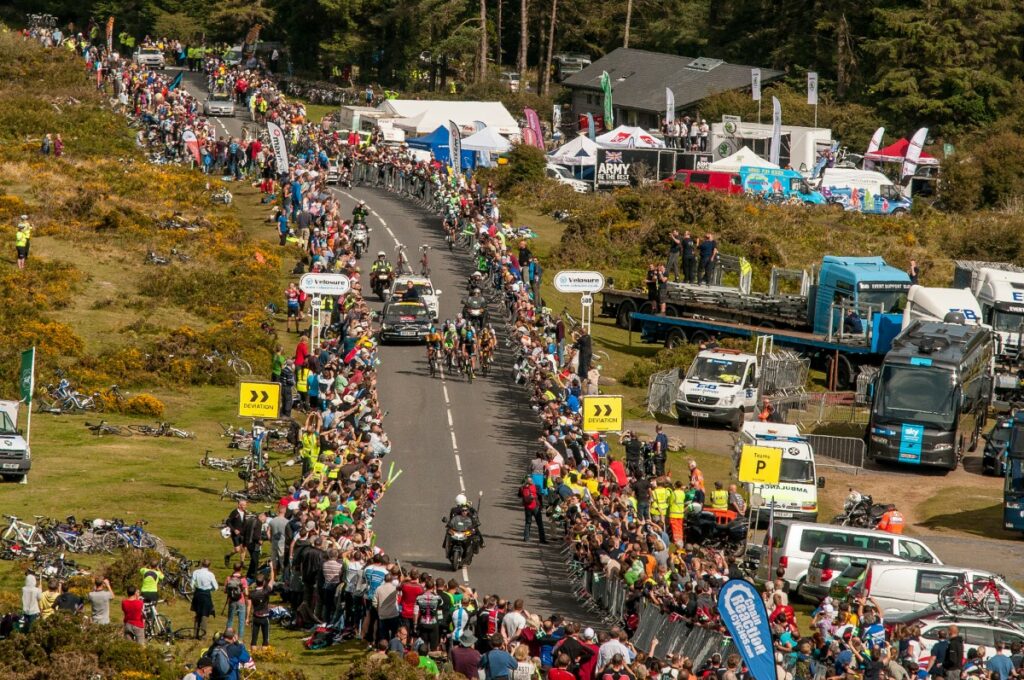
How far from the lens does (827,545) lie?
30.8 meters

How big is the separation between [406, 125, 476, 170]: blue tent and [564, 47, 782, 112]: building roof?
22.0 meters

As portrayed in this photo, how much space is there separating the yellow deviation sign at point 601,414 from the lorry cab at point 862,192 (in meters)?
39.8

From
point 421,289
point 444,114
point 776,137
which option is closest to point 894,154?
point 776,137

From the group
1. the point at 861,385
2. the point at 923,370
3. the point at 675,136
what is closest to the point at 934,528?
the point at 923,370

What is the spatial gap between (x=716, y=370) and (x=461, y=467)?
10.3m

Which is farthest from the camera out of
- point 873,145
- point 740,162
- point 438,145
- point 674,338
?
point 873,145

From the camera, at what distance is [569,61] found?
376ft

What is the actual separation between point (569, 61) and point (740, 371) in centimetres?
7292

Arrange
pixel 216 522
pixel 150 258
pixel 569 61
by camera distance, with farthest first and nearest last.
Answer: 1. pixel 569 61
2. pixel 150 258
3. pixel 216 522

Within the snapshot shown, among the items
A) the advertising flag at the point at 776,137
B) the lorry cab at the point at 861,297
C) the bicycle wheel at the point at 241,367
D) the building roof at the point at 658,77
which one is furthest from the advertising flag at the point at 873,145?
the bicycle wheel at the point at 241,367

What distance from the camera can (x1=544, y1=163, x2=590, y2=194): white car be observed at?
248ft

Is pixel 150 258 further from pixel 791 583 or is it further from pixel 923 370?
pixel 791 583

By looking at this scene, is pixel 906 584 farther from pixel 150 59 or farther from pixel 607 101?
pixel 150 59

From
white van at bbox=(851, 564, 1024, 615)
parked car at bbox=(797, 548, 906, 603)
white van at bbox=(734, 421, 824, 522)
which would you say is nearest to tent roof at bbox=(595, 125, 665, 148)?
white van at bbox=(734, 421, 824, 522)
